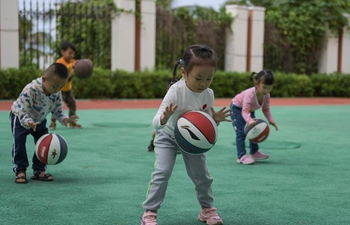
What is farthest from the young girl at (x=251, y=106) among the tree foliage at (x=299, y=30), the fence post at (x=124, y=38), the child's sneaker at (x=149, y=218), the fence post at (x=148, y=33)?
the tree foliage at (x=299, y=30)

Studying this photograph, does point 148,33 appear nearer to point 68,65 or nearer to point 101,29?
point 101,29

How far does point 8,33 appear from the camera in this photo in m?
18.2

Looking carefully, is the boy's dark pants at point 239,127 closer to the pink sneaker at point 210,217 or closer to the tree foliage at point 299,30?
the pink sneaker at point 210,217

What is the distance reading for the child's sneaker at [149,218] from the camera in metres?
4.64

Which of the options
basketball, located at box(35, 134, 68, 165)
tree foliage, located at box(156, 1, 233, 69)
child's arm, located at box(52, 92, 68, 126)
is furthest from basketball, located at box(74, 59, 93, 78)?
tree foliage, located at box(156, 1, 233, 69)

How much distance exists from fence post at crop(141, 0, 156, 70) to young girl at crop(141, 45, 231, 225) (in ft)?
53.6

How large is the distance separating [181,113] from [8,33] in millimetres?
14339

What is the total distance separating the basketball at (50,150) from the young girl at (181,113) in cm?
172

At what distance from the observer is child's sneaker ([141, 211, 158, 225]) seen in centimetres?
464

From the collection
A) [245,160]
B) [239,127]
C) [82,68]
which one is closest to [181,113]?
[245,160]

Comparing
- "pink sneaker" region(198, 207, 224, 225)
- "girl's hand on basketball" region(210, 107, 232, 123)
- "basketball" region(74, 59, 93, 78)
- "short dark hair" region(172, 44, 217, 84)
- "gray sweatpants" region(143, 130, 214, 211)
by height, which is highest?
"short dark hair" region(172, 44, 217, 84)

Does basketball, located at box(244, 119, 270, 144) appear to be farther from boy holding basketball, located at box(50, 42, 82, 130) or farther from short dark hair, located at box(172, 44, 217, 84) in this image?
boy holding basketball, located at box(50, 42, 82, 130)

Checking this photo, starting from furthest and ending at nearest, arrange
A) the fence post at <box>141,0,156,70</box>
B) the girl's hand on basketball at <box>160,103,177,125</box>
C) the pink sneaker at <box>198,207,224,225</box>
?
the fence post at <box>141,0,156,70</box>
the pink sneaker at <box>198,207,224,225</box>
the girl's hand on basketball at <box>160,103,177,125</box>

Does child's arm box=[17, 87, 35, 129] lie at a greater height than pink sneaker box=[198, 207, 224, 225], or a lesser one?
greater
